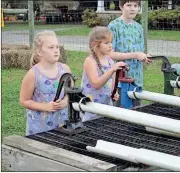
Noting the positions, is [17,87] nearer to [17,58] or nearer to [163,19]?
[17,58]

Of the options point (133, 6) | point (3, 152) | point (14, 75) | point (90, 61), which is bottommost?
point (14, 75)

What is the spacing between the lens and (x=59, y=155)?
7.13 ft

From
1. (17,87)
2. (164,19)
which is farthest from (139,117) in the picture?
(164,19)

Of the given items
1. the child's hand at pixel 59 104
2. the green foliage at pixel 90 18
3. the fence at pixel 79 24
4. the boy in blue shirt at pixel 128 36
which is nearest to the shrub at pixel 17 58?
the fence at pixel 79 24

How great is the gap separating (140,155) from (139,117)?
0.64 ft

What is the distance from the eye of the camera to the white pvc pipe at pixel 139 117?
207cm

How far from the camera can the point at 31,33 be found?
10734 mm

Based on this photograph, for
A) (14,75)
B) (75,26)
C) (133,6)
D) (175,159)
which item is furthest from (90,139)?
(75,26)

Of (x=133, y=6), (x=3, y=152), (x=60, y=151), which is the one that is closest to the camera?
(x=60, y=151)

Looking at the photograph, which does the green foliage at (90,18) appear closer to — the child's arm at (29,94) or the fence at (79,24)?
the fence at (79,24)

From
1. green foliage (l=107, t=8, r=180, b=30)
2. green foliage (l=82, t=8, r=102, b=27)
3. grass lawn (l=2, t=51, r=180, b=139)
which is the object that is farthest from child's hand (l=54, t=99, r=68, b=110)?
green foliage (l=82, t=8, r=102, b=27)

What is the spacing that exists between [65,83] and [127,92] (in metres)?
0.85

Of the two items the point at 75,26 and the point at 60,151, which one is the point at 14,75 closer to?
the point at 60,151

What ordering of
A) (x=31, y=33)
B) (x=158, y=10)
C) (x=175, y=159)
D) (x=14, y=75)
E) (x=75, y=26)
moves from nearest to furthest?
(x=175, y=159) < (x=14, y=75) < (x=31, y=33) < (x=158, y=10) < (x=75, y=26)
